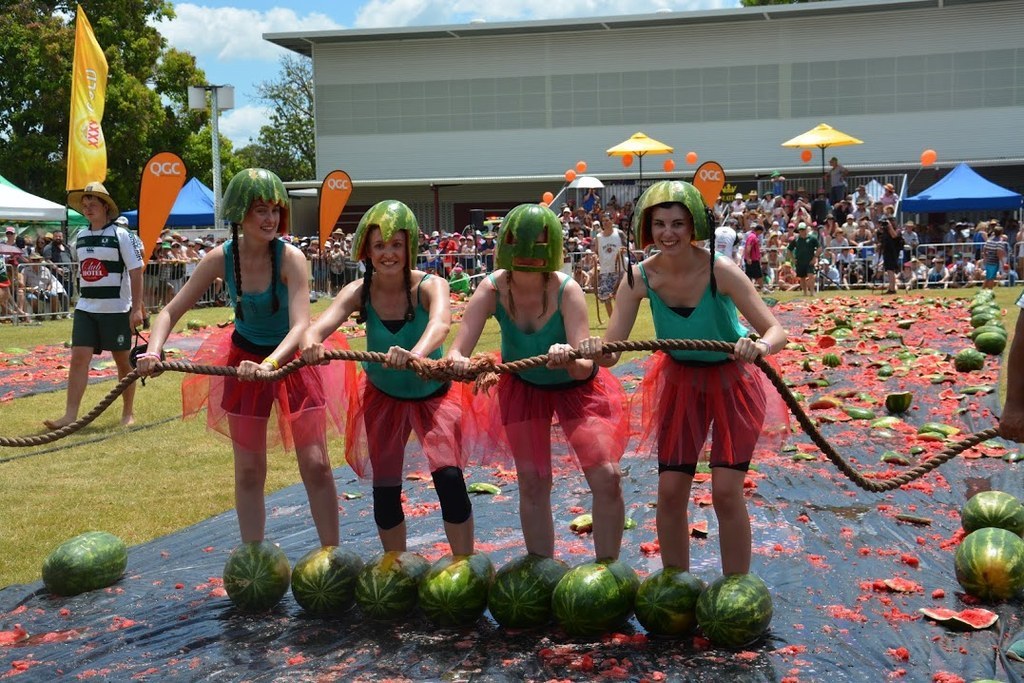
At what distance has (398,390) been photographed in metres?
5.63

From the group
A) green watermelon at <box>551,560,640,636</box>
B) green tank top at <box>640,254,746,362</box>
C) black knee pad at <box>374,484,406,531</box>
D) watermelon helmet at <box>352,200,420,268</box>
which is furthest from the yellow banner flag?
green watermelon at <box>551,560,640,636</box>

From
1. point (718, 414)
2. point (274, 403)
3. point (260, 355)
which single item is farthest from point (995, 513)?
point (260, 355)

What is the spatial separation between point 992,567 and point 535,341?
236 cm

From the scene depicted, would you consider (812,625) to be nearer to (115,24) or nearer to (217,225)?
(217,225)

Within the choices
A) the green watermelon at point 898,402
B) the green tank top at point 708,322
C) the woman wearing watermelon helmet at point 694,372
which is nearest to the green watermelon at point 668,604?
the woman wearing watermelon helmet at point 694,372

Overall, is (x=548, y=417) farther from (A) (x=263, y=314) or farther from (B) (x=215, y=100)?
(B) (x=215, y=100)

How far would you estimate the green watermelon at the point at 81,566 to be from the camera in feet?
19.0

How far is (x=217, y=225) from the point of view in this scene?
35.7 metres

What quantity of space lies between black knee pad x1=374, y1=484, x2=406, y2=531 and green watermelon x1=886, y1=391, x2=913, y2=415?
567 cm

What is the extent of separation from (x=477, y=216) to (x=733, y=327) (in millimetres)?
32777

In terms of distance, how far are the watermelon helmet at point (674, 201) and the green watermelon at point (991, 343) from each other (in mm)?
8965

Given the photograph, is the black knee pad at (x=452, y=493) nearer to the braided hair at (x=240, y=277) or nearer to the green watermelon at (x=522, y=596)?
the green watermelon at (x=522, y=596)

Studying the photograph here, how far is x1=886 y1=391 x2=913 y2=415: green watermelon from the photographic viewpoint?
32.4ft

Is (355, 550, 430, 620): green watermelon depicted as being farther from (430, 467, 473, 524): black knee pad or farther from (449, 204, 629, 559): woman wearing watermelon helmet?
(449, 204, 629, 559): woman wearing watermelon helmet
